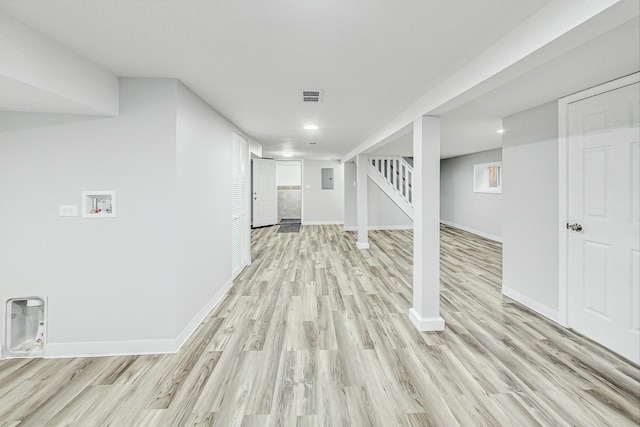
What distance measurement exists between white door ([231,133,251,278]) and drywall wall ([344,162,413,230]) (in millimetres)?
4510

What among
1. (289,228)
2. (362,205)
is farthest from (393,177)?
(289,228)

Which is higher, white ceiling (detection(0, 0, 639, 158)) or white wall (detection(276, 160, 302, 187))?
white wall (detection(276, 160, 302, 187))

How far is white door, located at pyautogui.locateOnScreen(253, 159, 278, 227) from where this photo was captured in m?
9.27

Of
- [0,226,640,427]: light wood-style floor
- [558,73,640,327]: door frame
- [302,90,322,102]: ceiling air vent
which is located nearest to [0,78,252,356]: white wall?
[0,226,640,427]: light wood-style floor

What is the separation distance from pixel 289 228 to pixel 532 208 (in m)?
6.80

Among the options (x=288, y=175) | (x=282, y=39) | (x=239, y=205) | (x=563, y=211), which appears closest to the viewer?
(x=282, y=39)

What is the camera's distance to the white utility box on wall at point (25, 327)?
2.38 m

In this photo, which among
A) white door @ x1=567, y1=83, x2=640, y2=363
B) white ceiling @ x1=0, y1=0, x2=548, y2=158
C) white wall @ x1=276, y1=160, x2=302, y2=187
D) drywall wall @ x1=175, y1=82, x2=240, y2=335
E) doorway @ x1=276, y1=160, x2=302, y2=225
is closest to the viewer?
white ceiling @ x1=0, y1=0, x2=548, y2=158

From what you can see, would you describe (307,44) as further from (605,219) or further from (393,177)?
(393,177)

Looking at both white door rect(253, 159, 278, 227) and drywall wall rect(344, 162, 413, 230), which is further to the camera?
white door rect(253, 159, 278, 227)

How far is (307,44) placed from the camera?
1896 mm

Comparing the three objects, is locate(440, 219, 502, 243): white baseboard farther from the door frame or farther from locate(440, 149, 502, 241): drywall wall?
the door frame

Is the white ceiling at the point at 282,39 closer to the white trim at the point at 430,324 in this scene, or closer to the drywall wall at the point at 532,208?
the drywall wall at the point at 532,208

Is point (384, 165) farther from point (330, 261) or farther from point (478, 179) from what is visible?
point (330, 261)
